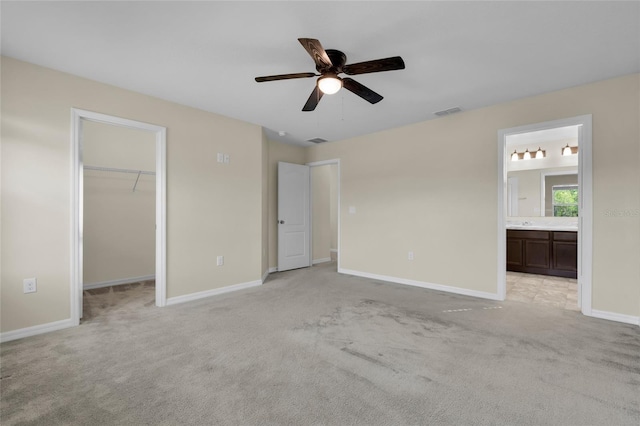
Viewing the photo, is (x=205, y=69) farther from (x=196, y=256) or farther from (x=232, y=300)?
(x=232, y=300)

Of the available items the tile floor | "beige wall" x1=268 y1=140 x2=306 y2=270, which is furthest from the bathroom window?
"beige wall" x1=268 y1=140 x2=306 y2=270

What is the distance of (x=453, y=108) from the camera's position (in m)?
3.86

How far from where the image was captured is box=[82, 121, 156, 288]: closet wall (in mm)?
4406

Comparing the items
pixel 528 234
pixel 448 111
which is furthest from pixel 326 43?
pixel 528 234

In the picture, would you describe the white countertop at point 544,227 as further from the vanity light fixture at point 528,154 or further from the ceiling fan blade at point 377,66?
the ceiling fan blade at point 377,66

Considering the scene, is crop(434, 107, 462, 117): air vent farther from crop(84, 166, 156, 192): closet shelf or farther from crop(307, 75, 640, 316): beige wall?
crop(84, 166, 156, 192): closet shelf

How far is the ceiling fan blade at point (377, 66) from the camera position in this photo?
6.85 ft

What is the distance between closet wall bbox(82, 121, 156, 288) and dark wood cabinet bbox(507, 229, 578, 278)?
6477 millimetres

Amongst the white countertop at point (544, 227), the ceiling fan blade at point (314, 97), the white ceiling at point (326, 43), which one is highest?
the white ceiling at point (326, 43)

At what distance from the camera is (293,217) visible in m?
5.73

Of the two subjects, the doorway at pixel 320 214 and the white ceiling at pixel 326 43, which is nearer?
the white ceiling at pixel 326 43

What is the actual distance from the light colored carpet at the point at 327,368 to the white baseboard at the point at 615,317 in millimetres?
133

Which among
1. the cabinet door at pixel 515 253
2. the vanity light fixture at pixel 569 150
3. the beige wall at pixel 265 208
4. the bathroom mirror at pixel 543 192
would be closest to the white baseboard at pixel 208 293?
the beige wall at pixel 265 208

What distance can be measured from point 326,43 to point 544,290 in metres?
4.41
